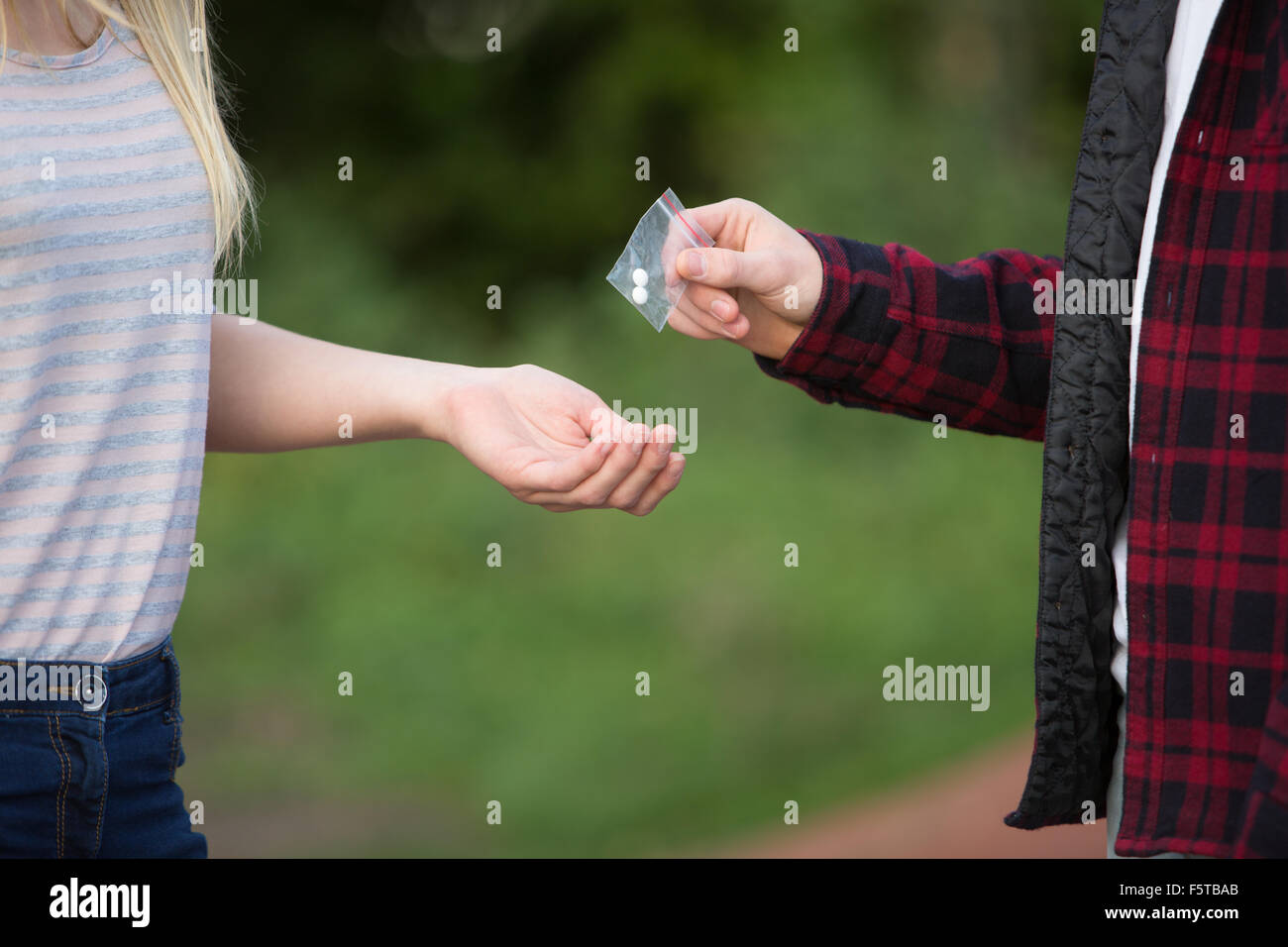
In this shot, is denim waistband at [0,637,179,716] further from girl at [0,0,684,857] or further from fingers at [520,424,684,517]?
fingers at [520,424,684,517]

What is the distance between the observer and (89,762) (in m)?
1.64

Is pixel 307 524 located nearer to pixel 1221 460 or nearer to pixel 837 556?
pixel 837 556

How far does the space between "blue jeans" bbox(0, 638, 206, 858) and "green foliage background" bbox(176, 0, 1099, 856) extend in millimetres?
3023

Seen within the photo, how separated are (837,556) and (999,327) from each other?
4.36 meters

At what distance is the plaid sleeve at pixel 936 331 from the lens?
81.7 inches

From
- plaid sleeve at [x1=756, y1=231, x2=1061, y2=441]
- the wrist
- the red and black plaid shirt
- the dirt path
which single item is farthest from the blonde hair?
the dirt path

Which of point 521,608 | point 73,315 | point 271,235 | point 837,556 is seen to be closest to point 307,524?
point 521,608

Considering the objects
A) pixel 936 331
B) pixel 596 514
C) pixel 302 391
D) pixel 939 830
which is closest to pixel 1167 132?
pixel 936 331

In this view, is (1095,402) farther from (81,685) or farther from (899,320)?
(81,685)

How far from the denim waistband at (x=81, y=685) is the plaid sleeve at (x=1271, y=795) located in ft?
4.68

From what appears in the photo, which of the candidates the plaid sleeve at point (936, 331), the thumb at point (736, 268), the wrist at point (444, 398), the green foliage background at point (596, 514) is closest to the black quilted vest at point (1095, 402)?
the plaid sleeve at point (936, 331)

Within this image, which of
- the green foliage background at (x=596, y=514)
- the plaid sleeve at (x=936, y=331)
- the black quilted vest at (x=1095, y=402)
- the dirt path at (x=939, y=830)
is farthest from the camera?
the green foliage background at (x=596, y=514)

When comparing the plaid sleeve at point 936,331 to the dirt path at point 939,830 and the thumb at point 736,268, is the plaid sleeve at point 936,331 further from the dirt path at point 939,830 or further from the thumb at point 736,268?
the dirt path at point 939,830

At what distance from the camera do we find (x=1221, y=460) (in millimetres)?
1602
